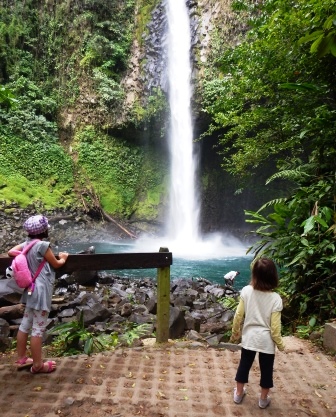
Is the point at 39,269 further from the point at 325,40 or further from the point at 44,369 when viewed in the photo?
the point at 325,40

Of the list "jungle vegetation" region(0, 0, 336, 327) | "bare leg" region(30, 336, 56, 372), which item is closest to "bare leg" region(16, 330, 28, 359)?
"bare leg" region(30, 336, 56, 372)

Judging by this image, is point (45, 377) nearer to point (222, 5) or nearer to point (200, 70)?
point (200, 70)

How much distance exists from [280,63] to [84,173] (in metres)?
15.5

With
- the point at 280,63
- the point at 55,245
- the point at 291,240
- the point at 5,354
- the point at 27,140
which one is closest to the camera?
the point at 5,354

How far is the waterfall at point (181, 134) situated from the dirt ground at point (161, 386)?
16864mm

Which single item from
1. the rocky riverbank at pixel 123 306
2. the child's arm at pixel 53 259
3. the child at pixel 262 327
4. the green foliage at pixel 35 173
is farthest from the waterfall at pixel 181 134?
the child at pixel 262 327

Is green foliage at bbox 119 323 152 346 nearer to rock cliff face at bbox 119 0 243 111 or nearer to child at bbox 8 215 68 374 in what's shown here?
child at bbox 8 215 68 374

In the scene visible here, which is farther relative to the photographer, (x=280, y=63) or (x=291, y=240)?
(x=280, y=63)

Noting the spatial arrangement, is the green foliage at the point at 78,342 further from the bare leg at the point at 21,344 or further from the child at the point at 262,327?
the child at the point at 262,327

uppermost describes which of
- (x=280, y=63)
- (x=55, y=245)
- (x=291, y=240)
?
(x=280, y=63)

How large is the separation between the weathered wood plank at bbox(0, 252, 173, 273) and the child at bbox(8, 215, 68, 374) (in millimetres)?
218

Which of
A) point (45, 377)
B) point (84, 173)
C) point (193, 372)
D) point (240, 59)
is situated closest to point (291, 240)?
point (193, 372)

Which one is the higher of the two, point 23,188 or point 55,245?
point 23,188

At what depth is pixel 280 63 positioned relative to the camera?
255 inches
